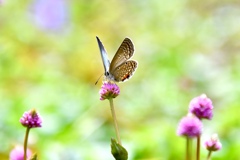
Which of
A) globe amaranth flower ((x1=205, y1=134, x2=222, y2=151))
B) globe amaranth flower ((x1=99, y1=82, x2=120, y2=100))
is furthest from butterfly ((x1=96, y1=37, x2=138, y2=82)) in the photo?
globe amaranth flower ((x1=205, y1=134, x2=222, y2=151))

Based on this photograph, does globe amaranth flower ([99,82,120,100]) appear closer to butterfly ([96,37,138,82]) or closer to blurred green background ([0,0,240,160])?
butterfly ([96,37,138,82])

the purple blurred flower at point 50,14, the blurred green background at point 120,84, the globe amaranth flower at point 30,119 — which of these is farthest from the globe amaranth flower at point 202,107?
the purple blurred flower at point 50,14

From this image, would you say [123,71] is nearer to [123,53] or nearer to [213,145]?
[123,53]

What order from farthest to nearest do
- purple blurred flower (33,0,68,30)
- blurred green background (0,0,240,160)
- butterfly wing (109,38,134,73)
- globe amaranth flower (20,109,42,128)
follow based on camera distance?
purple blurred flower (33,0,68,30) < blurred green background (0,0,240,160) < butterfly wing (109,38,134,73) < globe amaranth flower (20,109,42,128)

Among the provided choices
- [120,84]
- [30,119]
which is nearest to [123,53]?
[30,119]

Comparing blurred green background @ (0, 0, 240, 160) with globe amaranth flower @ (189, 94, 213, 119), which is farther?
blurred green background @ (0, 0, 240, 160)

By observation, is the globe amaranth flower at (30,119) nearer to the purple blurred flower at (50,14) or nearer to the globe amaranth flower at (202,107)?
the globe amaranth flower at (202,107)
